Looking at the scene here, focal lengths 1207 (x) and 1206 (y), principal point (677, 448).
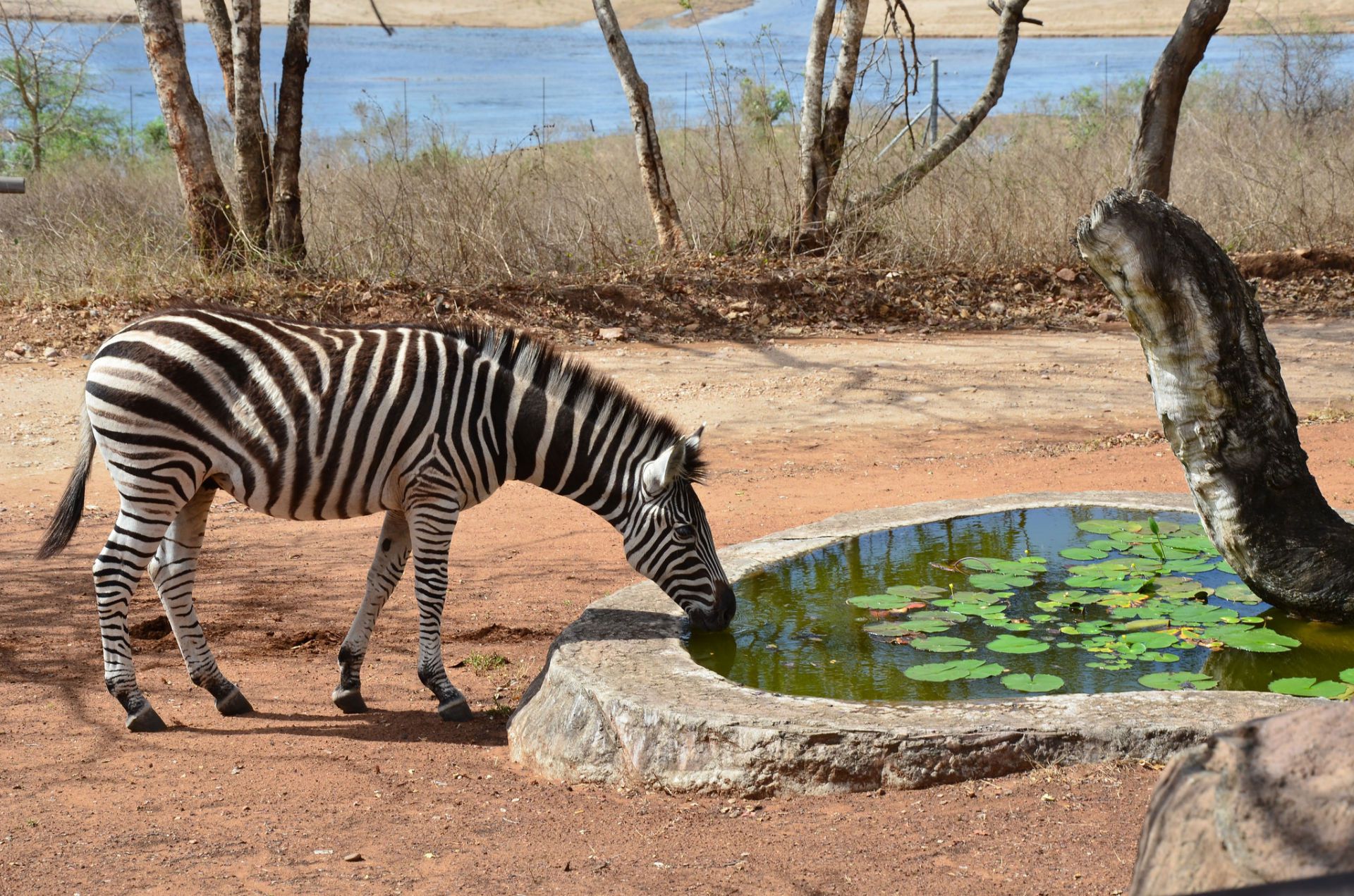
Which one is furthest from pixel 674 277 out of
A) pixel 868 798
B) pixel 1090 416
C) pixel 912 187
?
pixel 868 798

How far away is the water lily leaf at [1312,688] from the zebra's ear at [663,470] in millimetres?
2230

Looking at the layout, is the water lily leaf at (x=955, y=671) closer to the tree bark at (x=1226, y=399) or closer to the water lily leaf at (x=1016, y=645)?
the water lily leaf at (x=1016, y=645)

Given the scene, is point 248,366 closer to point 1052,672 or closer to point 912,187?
point 1052,672

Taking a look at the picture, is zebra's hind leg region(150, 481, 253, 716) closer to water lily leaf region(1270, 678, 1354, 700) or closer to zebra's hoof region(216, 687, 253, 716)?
zebra's hoof region(216, 687, 253, 716)

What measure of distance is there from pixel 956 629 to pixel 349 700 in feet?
8.15

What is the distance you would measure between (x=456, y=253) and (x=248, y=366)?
27.9ft

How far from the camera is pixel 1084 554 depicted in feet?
18.0

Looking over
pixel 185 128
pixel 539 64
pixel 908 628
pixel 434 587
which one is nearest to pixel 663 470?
pixel 434 587

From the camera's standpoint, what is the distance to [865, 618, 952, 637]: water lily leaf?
4.73 metres

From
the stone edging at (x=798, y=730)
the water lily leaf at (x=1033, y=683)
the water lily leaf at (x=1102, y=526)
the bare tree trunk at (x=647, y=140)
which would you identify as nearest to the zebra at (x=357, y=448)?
the stone edging at (x=798, y=730)

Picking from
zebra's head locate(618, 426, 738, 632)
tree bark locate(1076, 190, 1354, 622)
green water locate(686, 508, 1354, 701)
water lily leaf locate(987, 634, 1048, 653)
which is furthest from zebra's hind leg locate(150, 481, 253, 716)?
tree bark locate(1076, 190, 1354, 622)

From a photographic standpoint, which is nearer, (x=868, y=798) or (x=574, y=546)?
(x=868, y=798)

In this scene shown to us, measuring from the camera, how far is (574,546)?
7.30m

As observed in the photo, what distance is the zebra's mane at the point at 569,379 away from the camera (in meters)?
4.86
